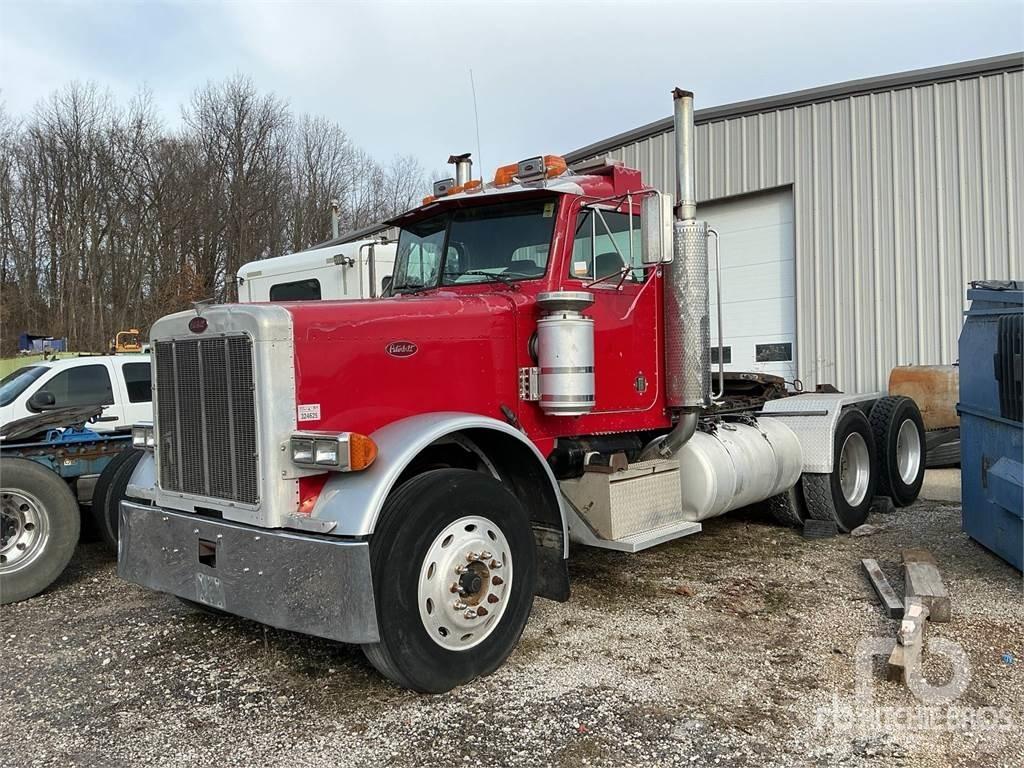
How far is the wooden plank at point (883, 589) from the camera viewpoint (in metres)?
4.92

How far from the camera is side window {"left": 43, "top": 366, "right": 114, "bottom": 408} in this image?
7934 millimetres

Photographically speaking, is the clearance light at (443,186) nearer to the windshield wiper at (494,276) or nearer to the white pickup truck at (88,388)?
the windshield wiper at (494,276)

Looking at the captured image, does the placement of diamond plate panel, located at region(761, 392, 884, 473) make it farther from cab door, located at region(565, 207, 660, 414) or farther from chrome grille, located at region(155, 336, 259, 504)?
chrome grille, located at region(155, 336, 259, 504)

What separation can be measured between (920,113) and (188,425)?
1110 centimetres

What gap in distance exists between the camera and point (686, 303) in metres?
5.48

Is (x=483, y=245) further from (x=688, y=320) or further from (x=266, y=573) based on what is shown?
(x=266, y=573)

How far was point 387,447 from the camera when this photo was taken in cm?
381

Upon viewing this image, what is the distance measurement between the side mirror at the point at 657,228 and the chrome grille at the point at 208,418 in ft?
7.58

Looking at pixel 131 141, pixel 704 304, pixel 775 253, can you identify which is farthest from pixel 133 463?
pixel 131 141

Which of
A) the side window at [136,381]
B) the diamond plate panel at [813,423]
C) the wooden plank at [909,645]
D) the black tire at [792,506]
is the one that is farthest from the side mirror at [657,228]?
the side window at [136,381]

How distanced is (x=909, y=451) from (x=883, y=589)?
13.9ft

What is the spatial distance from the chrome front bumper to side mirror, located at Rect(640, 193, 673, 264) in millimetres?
2396

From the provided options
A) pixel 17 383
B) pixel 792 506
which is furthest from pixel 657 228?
pixel 17 383

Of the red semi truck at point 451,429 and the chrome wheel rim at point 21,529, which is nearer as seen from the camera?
the red semi truck at point 451,429
